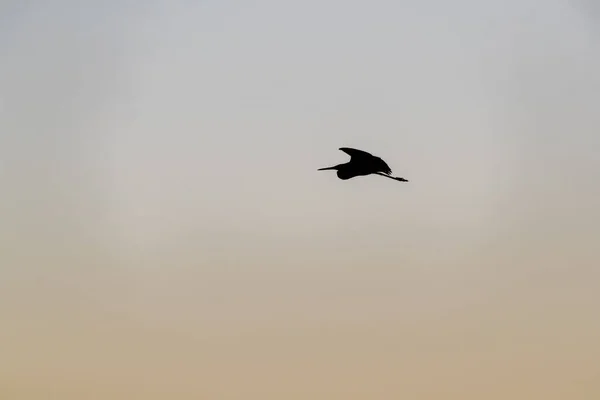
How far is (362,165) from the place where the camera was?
25703 mm

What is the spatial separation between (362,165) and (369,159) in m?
0.25

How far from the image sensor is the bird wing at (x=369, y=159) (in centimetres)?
2550

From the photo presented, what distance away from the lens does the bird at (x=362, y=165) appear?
25.5 metres

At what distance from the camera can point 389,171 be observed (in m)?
25.8

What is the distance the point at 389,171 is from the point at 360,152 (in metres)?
0.72

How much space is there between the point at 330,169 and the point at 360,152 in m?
0.86

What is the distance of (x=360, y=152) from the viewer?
25.5 m

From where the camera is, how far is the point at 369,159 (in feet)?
83.7

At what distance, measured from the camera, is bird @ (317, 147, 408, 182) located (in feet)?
83.7

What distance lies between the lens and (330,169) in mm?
26109

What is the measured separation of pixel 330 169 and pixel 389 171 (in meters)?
1.18
